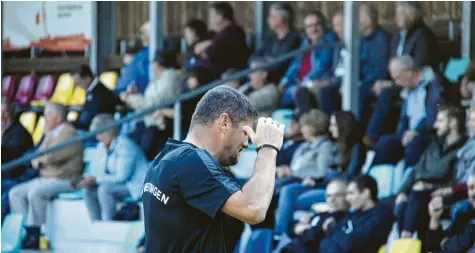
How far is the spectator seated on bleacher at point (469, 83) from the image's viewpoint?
9.53m

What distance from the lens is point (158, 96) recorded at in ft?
36.9

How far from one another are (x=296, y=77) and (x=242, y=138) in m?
6.65

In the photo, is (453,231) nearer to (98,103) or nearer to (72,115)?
(98,103)

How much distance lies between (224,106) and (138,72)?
791 centimetres

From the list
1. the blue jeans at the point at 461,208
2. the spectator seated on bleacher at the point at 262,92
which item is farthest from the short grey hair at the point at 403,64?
the blue jeans at the point at 461,208

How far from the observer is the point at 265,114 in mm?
10742

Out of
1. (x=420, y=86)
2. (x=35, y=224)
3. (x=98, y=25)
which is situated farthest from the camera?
(x=98, y=25)

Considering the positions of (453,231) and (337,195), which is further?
(337,195)

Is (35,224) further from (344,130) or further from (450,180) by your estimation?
(450,180)

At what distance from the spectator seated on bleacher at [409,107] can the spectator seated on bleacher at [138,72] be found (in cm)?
333

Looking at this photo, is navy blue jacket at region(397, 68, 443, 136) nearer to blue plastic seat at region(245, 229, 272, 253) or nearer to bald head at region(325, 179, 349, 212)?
bald head at region(325, 179, 349, 212)

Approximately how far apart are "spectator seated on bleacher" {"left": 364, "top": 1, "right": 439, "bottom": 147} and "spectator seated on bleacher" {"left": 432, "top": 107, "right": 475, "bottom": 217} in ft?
3.58

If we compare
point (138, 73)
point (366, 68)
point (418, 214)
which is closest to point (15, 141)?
point (138, 73)

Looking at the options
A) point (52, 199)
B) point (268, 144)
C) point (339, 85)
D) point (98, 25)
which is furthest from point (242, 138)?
point (98, 25)
